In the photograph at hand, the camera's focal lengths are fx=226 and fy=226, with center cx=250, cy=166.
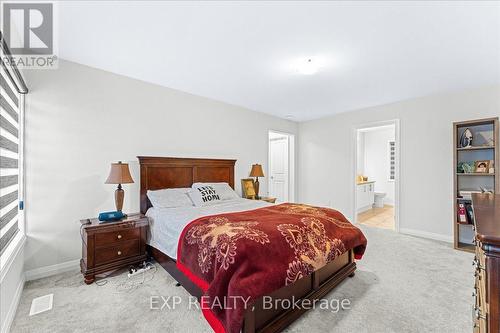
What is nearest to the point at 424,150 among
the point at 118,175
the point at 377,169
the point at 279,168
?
the point at 279,168

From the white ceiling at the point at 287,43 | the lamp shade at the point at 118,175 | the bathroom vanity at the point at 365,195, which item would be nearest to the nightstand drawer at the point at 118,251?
the lamp shade at the point at 118,175

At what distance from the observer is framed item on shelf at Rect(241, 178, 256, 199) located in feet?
14.6

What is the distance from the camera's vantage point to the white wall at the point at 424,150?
356 centimetres

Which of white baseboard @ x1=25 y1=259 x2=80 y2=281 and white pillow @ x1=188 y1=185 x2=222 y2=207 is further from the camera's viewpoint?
white pillow @ x1=188 y1=185 x2=222 y2=207

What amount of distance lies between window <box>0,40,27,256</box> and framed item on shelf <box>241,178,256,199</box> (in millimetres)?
3120

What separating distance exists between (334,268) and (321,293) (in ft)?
1.13

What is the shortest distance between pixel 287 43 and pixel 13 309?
3.38m

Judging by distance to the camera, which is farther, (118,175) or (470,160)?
(470,160)

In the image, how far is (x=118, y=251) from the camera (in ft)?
8.41

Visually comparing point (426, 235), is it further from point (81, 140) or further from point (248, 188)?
point (81, 140)

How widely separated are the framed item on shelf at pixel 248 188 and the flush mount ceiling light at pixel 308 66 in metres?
2.35

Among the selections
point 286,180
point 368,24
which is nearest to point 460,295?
point 368,24

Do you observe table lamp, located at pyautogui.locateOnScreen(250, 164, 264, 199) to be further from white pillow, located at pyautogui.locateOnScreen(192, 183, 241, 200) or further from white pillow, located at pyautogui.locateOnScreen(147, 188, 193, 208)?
white pillow, located at pyautogui.locateOnScreen(147, 188, 193, 208)

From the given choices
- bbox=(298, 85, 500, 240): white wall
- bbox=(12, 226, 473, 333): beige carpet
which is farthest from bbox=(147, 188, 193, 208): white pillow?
bbox=(298, 85, 500, 240): white wall
